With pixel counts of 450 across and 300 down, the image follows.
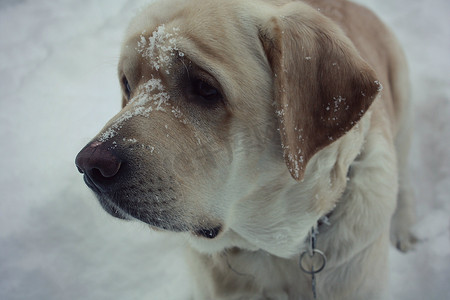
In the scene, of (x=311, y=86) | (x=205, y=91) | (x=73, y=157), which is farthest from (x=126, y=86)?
(x=73, y=157)

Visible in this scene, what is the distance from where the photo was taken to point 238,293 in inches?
111

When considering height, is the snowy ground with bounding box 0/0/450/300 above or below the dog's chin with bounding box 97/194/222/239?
below

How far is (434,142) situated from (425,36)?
1.69 metres

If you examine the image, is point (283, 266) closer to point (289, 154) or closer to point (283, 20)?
point (289, 154)

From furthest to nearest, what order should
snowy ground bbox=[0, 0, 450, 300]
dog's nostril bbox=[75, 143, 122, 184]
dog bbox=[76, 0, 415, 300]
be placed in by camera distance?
snowy ground bbox=[0, 0, 450, 300]
dog bbox=[76, 0, 415, 300]
dog's nostril bbox=[75, 143, 122, 184]

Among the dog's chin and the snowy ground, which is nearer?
the dog's chin

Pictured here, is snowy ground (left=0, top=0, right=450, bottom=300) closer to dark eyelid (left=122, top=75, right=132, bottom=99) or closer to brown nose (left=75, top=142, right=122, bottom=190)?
dark eyelid (left=122, top=75, right=132, bottom=99)

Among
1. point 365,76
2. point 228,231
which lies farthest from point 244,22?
point 228,231

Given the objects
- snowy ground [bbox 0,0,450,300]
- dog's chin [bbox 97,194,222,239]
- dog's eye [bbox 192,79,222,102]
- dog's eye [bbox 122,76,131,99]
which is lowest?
snowy ground [bbox 0,0,450,300]

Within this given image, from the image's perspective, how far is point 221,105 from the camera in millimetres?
2051

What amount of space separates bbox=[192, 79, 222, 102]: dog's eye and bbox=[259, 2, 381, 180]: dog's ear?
0.98ft

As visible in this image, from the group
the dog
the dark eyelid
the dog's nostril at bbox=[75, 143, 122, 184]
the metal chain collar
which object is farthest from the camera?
the metal chain collar

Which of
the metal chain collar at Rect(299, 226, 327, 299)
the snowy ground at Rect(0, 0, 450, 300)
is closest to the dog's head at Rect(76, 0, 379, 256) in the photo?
the metal chain collar at Rect(299, 226, 327, 299)

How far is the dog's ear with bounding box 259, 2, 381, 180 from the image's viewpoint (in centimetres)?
207
